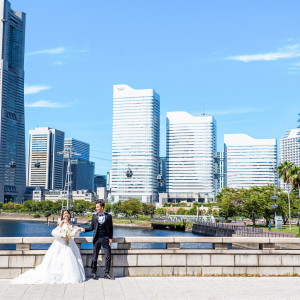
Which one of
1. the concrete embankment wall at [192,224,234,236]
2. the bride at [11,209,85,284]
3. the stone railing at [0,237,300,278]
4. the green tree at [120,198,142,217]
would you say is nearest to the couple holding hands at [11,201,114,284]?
the bride at [11,209,85,284]

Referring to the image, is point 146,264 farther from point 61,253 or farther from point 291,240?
point 291,240

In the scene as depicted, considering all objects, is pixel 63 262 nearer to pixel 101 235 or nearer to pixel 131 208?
pixel 101 235

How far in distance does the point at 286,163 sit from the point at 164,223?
57575 millimetres

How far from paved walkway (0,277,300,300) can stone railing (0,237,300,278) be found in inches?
18.9

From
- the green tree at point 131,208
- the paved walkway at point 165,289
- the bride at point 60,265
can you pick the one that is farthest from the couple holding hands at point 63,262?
the green tree at point 131,208

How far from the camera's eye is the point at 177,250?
14.9 m

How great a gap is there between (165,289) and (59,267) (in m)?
3.49

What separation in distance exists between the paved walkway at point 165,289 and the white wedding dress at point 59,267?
321 mm

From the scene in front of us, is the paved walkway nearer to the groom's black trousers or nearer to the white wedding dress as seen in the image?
the white wedding dress

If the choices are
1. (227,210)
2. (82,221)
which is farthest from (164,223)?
(82,221)

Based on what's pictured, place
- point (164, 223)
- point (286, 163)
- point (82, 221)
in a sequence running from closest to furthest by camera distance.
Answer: point (286, 163)
point (164, 223)
point (82, 221)

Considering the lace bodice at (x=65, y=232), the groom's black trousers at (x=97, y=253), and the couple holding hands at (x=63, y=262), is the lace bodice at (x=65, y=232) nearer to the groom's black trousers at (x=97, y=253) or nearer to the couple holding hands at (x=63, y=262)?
the couple holding hands at (x=63, y=262)

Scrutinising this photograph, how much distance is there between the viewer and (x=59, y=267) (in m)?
13.3

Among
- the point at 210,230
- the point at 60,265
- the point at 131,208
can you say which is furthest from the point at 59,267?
the point at 131,208
